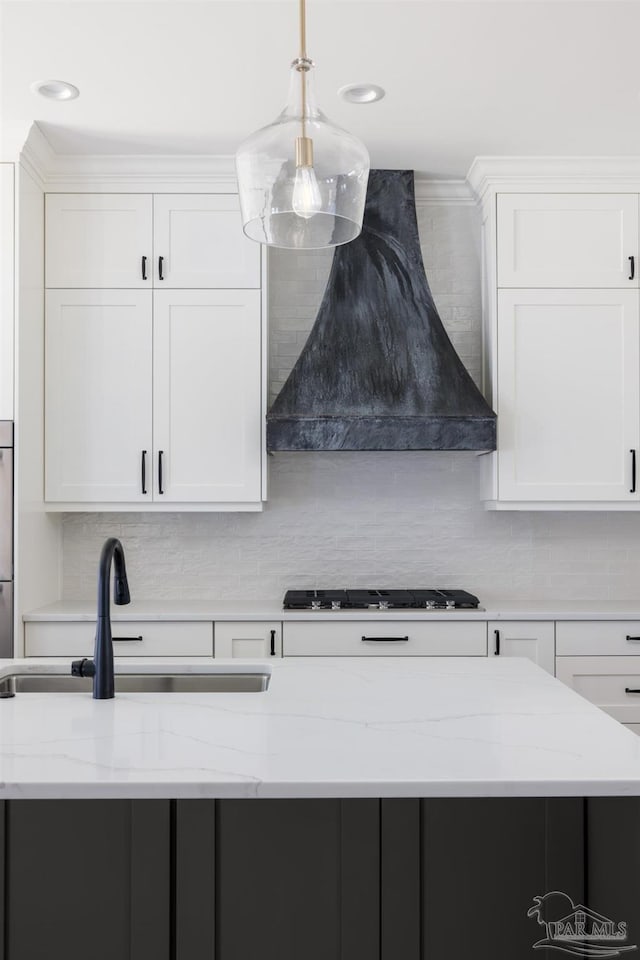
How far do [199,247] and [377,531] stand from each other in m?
1.53

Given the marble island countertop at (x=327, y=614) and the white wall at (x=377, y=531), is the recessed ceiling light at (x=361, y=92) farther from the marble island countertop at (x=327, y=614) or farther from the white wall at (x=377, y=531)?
→ the marble island countertop at (x=327, y=614)

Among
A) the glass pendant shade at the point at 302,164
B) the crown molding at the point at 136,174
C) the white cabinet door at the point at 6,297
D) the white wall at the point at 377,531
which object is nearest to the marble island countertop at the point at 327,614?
the white wall at the point at 377,531

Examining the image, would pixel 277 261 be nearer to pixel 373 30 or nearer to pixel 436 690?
pixel 373 30

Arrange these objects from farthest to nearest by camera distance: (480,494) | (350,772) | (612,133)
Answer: (480,494) < (612,133) < (350,772)

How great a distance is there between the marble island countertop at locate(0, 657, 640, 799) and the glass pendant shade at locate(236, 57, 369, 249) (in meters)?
1.00

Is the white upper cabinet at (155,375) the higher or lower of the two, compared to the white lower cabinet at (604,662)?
higher

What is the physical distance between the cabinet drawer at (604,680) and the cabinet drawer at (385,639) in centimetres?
37

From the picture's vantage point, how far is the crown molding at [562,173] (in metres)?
3.37

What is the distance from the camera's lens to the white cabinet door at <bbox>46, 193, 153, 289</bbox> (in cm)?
338

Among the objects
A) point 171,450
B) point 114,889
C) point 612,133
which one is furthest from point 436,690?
point 612,133

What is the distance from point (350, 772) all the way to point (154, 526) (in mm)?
2646

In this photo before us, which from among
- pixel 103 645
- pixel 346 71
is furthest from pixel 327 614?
pixel 346 71

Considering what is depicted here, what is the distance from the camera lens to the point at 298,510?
12.2ft

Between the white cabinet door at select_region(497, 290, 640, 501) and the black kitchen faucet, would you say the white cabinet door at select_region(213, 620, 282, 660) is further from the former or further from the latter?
the black kitchen faucet
